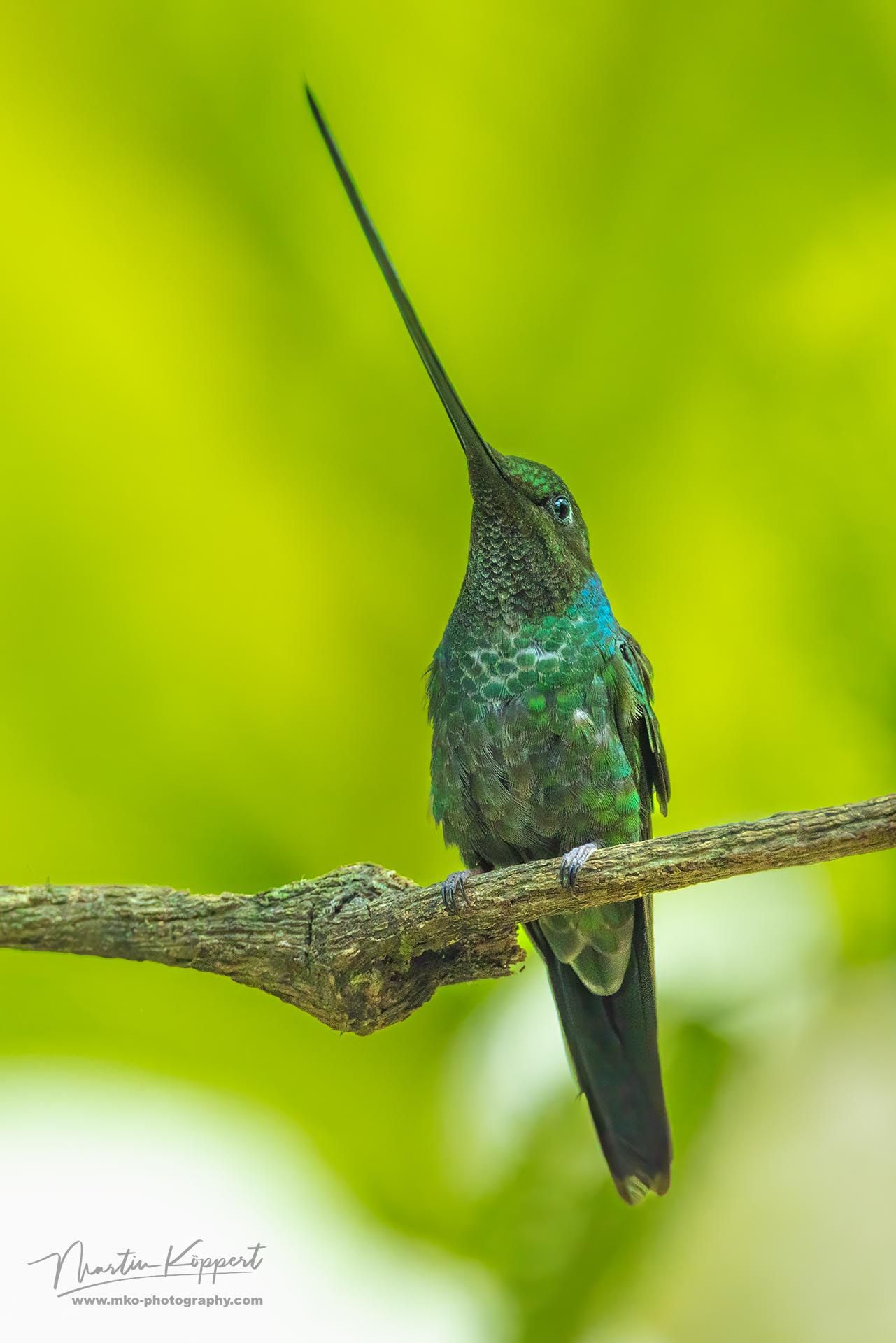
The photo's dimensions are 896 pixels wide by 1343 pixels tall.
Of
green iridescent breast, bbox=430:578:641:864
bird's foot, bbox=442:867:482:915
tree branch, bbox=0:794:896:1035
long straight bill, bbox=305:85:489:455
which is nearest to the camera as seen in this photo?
tree branch, bbox=0:794:896:1035

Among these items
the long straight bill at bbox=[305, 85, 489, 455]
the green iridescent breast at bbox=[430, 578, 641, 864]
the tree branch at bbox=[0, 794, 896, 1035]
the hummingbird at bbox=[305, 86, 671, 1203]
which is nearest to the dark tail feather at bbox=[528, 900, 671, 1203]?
the hummingbird at bbox=[305, 86, 671, 1203]

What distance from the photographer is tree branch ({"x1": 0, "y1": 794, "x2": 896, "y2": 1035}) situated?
1278mm

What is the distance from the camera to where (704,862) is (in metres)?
1.27

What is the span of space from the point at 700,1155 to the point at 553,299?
166cm

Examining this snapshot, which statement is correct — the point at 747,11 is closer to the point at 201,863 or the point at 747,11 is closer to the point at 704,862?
the point at 704,862

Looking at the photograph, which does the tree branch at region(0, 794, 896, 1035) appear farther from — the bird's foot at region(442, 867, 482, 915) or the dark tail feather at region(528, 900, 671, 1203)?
the dark tail feather at region(528, 900, 671, 1203)

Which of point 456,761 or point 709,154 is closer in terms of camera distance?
point 456,761

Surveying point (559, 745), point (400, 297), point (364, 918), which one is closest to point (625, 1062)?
point (559, 745)

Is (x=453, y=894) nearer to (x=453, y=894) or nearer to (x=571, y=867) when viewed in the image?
(x=453, y=894)

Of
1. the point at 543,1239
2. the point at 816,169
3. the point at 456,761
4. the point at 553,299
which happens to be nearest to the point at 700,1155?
the point at 543,1239

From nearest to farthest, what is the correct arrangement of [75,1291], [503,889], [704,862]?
[704,862], [503,889], [75,1291]

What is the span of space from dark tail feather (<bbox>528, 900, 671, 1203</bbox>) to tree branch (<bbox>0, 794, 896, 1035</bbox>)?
0.52m

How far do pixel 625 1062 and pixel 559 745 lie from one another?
1.95ft

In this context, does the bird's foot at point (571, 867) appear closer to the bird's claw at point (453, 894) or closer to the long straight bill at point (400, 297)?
the bird's claw at point (453, 894)
